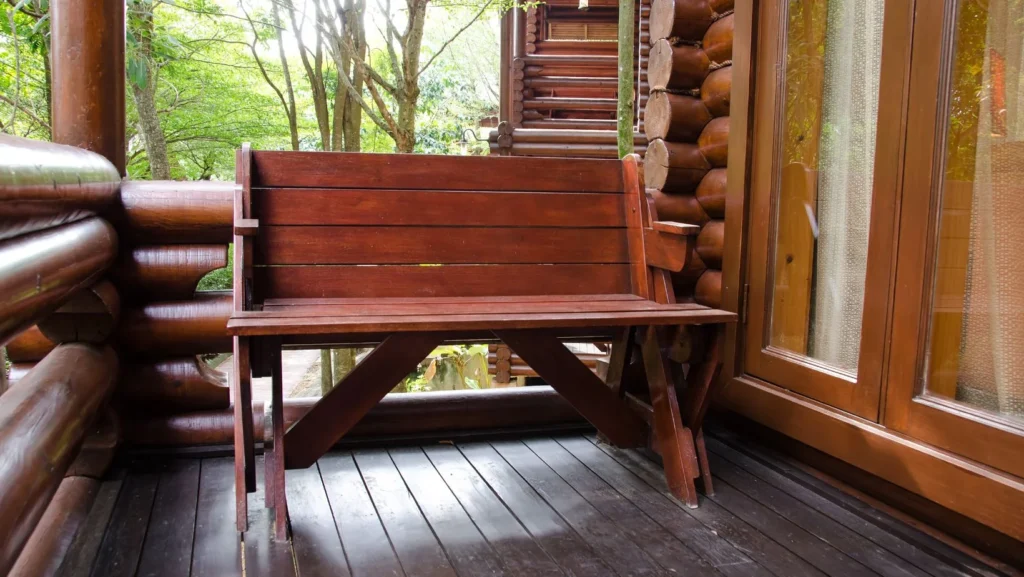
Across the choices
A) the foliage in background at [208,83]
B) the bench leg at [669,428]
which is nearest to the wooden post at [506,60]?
the foliage in background at [208,83]

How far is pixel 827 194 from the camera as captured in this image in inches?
120

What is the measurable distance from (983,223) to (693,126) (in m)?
1.81

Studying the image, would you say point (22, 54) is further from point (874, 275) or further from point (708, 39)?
point (874, 275)

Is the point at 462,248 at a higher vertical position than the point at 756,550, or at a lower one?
higher

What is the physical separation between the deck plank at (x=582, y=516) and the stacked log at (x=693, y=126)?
1.31 meters

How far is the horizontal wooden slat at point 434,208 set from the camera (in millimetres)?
2902

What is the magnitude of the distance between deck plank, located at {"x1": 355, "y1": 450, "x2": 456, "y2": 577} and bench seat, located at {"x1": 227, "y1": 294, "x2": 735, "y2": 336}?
67 centimetres

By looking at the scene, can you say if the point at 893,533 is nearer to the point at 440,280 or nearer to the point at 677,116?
the point at 440,280

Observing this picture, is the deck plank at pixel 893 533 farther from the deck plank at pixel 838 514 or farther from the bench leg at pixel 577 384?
the bench leg at pixel 577 384

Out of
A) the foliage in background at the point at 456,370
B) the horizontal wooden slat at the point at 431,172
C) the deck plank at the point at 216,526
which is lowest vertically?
the foliage in background at the point at 456,370

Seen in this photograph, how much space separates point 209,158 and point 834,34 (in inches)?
367

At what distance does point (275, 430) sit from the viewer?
2.45 m

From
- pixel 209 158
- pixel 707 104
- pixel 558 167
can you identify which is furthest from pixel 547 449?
pixel 209 158

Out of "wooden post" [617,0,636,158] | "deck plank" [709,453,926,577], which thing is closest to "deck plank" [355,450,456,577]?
"deck plank" [709,453,926,577]
